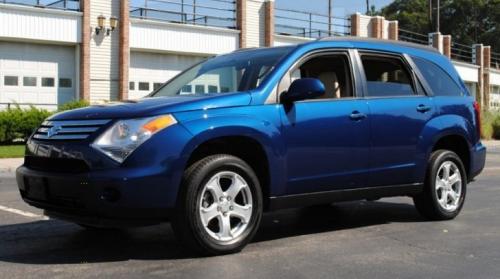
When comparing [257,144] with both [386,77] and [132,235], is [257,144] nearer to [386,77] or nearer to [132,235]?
[132,235]

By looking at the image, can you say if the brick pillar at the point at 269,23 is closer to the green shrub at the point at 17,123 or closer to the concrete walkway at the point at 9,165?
the green shrub at the point at 17,123

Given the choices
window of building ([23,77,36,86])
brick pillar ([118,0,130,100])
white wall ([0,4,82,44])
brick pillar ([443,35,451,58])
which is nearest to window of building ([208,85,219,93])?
white wall ([0,4,82,44])

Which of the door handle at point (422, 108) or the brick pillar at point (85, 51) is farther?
the brick pillar at point (85, 51)

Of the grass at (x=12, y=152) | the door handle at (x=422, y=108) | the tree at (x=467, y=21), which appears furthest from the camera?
the tree at (x=467, y=21)

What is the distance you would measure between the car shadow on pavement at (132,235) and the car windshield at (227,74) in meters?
1.42

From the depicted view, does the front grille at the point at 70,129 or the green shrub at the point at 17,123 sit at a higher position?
the green shrub at the point at 17,123

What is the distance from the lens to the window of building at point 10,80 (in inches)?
1007

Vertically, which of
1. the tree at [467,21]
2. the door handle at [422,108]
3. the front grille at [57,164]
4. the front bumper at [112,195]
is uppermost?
the tree at [467,21]

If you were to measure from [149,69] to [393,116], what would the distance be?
24033 mm

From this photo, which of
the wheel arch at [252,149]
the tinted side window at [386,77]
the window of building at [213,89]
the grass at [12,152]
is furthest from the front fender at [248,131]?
the grass at [12,152]

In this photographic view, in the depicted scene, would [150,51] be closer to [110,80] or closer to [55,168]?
[110,80]

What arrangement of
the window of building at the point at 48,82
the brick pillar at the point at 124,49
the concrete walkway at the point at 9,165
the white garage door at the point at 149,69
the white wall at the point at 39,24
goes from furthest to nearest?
1. the white garage door at the point at 149,69
2. the brick pillar at the point at 124,49
3. the window of building at the point at 48,82
4. the white wall at the point at 39,24
5. the concrete walkway at the point at 9,165

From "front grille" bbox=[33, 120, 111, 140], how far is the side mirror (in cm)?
162

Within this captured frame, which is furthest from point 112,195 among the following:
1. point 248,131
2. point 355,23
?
point 355,23
